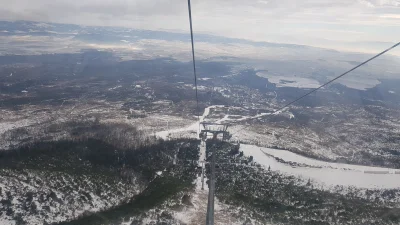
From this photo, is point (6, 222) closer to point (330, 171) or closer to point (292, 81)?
point (330, 171)

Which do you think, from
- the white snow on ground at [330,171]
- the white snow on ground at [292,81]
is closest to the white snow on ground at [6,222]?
the white snow on ground at [330,171]

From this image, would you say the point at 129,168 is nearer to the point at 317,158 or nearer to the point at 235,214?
the point at 235,214

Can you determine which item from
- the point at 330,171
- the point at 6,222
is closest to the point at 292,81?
the point at 330,171

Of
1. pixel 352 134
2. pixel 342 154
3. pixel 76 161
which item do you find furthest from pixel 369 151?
pixel 76 161

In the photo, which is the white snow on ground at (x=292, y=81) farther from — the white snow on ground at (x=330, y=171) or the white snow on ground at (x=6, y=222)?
the white snow on ground at (x=6, y=222)

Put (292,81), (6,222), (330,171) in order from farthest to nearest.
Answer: (292,81) → (330,171) → (6,222)

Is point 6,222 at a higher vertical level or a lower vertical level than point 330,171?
higher

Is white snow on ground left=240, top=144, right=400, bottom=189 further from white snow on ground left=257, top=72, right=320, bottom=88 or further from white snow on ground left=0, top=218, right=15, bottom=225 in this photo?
white snow on ground left=257, top=72, right=320, bottom=88

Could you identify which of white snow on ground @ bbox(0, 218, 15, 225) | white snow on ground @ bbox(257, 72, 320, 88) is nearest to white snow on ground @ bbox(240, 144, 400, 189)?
white snow on ground @ bbox(0, 218, 15, 225)
